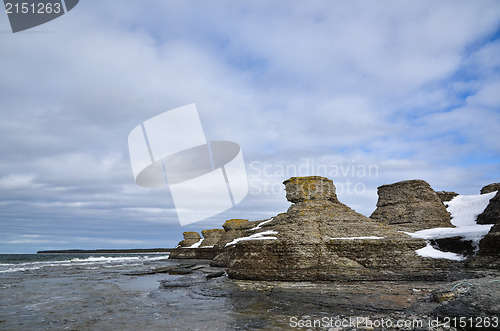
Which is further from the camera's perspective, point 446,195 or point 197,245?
point 197,245

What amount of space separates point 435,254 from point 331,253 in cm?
543

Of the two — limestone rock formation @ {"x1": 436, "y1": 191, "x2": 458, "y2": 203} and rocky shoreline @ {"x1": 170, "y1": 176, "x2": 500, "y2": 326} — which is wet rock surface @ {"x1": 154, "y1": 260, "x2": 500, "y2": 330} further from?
limestone rock formation @ {"x1": 436, "y1": 191, "x2": 458, "y2": 203}

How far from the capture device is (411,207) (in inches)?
1057

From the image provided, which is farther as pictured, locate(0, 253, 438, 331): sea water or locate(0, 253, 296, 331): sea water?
locate(0, 253, 438, 331): sea water

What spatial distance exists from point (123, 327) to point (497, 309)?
10.3 meters

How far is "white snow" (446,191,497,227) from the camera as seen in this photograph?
102ft

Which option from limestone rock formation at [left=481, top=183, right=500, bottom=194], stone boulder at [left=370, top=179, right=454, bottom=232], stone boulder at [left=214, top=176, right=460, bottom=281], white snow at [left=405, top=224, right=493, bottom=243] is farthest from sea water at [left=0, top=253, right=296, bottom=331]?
limestone rock formation at [left=481, top=183, right=500, bottom=194]

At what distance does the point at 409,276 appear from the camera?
15766mm

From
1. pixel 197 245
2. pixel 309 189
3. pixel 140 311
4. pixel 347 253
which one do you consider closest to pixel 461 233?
pixel 347 253

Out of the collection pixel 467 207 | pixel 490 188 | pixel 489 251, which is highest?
pixel 490 188

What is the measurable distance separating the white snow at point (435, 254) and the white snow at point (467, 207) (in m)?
18.3

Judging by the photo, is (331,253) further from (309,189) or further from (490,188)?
(490,188)

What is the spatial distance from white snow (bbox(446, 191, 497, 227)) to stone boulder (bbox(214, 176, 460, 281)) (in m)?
19.1

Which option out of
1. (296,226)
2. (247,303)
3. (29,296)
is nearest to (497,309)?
(247,303)
